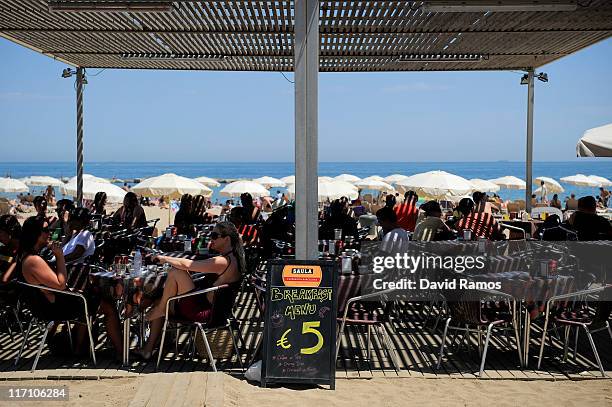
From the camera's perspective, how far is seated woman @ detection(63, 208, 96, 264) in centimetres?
634

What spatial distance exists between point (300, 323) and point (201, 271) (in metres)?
0.87

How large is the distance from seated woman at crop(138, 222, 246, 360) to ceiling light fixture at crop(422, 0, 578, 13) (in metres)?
3.35

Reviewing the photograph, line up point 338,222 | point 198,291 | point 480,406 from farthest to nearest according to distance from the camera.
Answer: point 338,222 → point 198,291 → point 480,406

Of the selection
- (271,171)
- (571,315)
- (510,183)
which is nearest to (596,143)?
(571,315)

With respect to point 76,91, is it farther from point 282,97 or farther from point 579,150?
point 282,97

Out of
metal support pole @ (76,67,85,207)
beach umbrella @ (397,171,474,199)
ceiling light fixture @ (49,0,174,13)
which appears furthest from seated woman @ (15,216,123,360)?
beach umbrella @ (397,171,474,199)

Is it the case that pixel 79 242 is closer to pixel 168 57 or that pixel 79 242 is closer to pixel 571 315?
pixel 571 315

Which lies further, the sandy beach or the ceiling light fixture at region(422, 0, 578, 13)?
the ceiling light fixture at region(422, 0, 578, 13)

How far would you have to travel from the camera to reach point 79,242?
6410mm

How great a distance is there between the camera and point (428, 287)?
638 cm

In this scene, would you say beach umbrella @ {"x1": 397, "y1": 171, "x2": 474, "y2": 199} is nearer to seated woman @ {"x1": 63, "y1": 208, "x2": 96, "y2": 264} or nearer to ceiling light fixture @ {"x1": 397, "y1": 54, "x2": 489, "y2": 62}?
ceiling light fixture @ {"x1": 397, "y1": 54, "x2": 489, "y2": 62}

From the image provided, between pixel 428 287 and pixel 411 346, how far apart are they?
556mm

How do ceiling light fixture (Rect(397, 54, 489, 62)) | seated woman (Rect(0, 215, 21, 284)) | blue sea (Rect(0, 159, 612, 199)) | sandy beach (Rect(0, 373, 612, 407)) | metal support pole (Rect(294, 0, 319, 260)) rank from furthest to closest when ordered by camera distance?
blue sea (Rect(0, 159, 612, 199)) < ceiling light fixture (Rect(397, 54, 489, 62)) < seated woman (Rect(0, 215, 21, 284)) < metal support pole (Rect(294, 0, 319, 260)) < sandy beach (Rect(0, 373, 612, 407))

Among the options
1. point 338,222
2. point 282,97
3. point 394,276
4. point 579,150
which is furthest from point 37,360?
point 282,97
